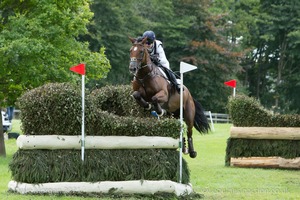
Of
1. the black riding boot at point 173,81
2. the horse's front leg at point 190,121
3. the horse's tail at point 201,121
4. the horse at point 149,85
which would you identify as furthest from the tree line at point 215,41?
the horse at point 149,85

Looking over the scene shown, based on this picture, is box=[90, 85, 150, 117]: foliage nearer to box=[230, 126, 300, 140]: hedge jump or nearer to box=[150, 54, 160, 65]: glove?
box=[150, 54, 160, 65]: glove

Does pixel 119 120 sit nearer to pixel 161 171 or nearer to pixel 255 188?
pixel 161 171

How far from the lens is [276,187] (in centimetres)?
1308

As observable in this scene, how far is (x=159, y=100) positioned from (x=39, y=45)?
8085 millimetres

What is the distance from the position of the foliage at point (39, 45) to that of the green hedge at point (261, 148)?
5299 millimetres

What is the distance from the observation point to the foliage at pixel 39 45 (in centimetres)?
1870

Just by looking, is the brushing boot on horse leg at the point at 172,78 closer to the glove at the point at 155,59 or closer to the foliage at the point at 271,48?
the glove at the point at 155,59

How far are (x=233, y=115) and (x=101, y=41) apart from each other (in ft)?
88.7

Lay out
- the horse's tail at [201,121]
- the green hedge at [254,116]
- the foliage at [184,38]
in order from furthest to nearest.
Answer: the foliage at [184,38] → the green hedge at [254,116] → the horse's tail at [201,121]

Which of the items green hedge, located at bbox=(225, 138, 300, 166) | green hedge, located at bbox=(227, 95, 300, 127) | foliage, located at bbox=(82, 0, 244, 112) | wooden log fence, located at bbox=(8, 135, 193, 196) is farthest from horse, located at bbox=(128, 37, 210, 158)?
foliage, located at bbox=(82, 0, 244, 112)

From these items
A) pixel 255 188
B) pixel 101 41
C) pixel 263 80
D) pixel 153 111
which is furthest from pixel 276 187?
pixel 263 80

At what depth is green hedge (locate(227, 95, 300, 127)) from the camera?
57.1ft

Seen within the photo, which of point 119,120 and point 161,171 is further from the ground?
point 119,120

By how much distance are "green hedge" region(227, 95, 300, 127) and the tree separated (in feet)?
16.9
